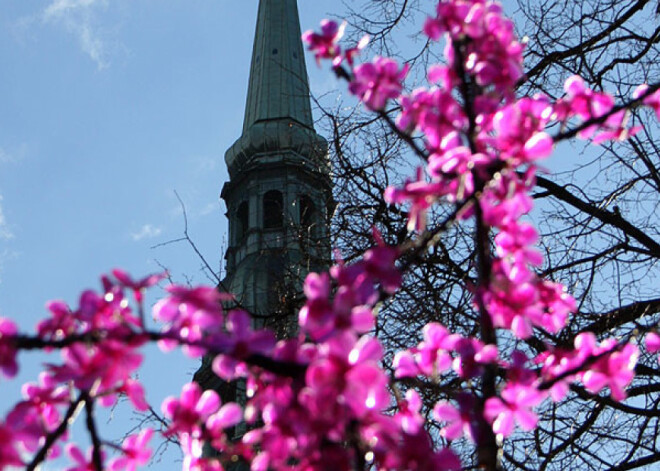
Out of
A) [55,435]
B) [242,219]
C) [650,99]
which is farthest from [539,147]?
[242,219]

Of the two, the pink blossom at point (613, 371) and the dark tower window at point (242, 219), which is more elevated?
the dark tower window at point (242, 219)

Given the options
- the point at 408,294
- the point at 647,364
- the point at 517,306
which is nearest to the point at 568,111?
the point at 517,306

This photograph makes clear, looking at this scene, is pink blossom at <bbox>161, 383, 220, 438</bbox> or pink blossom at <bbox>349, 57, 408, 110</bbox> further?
pink blossom at <bbox>349, 57, 408, 110</bbox>

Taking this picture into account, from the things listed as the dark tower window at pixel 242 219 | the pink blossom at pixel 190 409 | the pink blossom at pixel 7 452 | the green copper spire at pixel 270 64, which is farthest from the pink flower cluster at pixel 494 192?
the dark tower window at pixel 242 219

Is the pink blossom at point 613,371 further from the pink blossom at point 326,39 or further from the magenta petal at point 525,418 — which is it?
the pink blossom at point 326,39

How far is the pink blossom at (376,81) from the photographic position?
1856mm

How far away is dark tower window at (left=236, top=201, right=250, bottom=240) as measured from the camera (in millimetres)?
25906

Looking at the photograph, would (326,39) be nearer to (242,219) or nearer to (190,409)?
(190,409)

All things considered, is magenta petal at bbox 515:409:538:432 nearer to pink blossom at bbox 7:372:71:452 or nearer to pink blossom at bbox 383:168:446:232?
pink blossom at bbox 383:168:446:232

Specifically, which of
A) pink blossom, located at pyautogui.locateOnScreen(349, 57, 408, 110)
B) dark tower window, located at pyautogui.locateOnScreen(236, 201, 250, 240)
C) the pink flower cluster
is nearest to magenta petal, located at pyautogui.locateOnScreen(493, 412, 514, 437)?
the pink flower cluster

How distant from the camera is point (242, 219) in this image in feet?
86.1

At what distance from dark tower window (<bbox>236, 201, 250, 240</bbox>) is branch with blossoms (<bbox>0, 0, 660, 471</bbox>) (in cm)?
2408

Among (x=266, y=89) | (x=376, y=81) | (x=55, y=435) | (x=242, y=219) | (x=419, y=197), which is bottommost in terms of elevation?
(x=55, y=435)

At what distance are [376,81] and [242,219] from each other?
2455 cm
